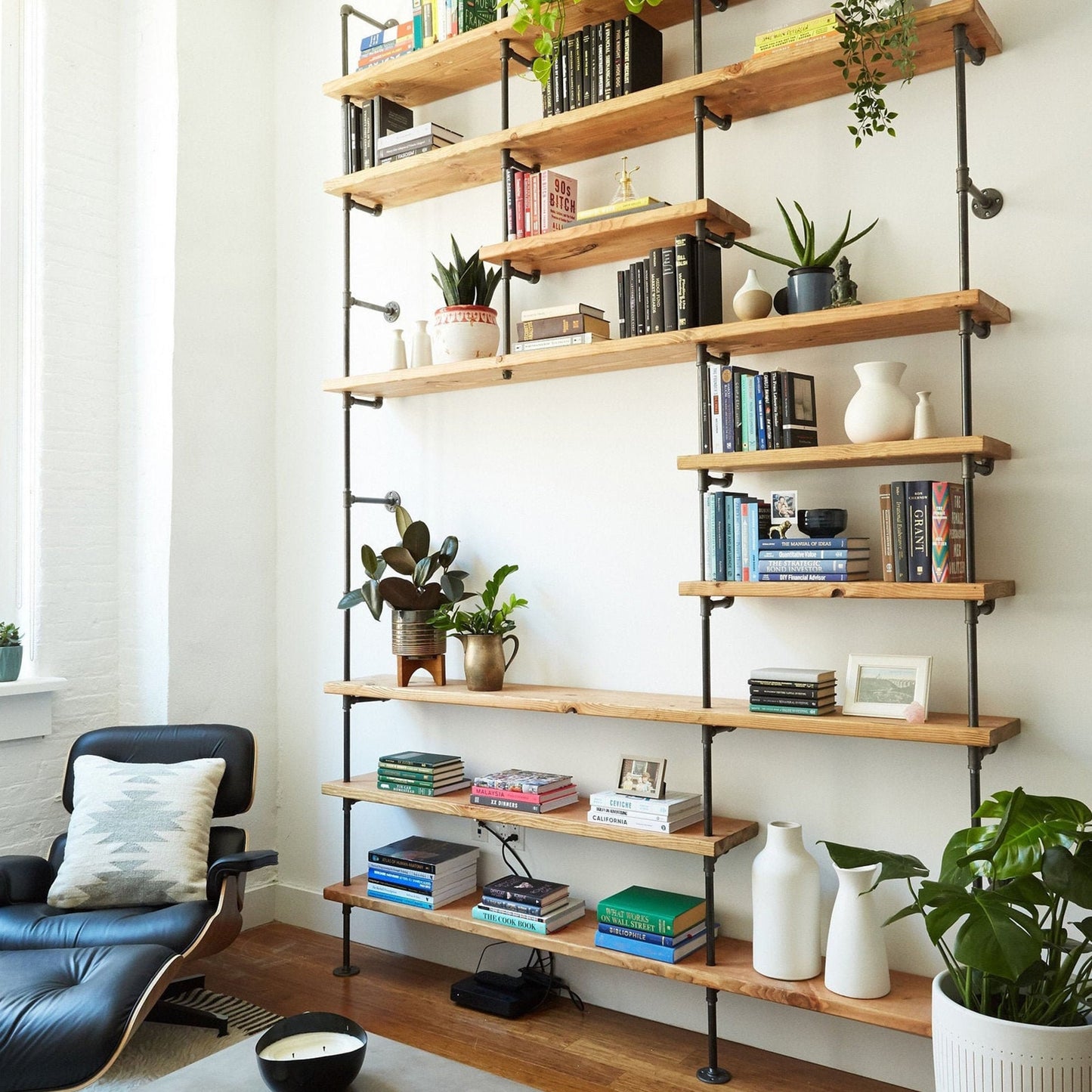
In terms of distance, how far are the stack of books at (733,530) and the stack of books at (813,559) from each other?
0.04 metres

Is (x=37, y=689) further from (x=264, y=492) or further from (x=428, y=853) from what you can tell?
(x=428, y=853)

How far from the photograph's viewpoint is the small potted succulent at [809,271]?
97.7 inches

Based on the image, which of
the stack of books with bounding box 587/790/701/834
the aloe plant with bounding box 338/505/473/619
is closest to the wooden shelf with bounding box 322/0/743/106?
the aloe plant with bounding box 338/505/473/619

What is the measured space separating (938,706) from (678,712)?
0.61 m

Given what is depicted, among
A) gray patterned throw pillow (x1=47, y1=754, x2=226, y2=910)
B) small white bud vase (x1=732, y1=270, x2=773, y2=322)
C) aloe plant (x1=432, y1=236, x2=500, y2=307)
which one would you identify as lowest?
gray patterned throw pillow (x1=47, y1=754, x2=226, y2=910)

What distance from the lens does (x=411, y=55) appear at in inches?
122

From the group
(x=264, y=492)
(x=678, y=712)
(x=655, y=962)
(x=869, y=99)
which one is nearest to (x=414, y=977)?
(x=655, y=962)

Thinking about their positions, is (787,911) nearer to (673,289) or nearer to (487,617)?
(487,617)

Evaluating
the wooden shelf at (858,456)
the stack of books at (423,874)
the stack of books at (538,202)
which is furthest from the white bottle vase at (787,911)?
the stack of books at (538,202)

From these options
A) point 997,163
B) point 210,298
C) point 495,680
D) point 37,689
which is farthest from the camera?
point 210,298

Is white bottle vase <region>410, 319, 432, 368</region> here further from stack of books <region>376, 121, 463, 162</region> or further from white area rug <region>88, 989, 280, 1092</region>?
white area rug <region>88, 989, 280, 1092</region>

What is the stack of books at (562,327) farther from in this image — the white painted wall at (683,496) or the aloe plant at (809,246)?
the aloe plant at (809,246)

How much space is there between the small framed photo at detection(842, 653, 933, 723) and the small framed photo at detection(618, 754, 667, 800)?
527 millimetres

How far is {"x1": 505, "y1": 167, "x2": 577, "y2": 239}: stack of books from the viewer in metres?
2.91
